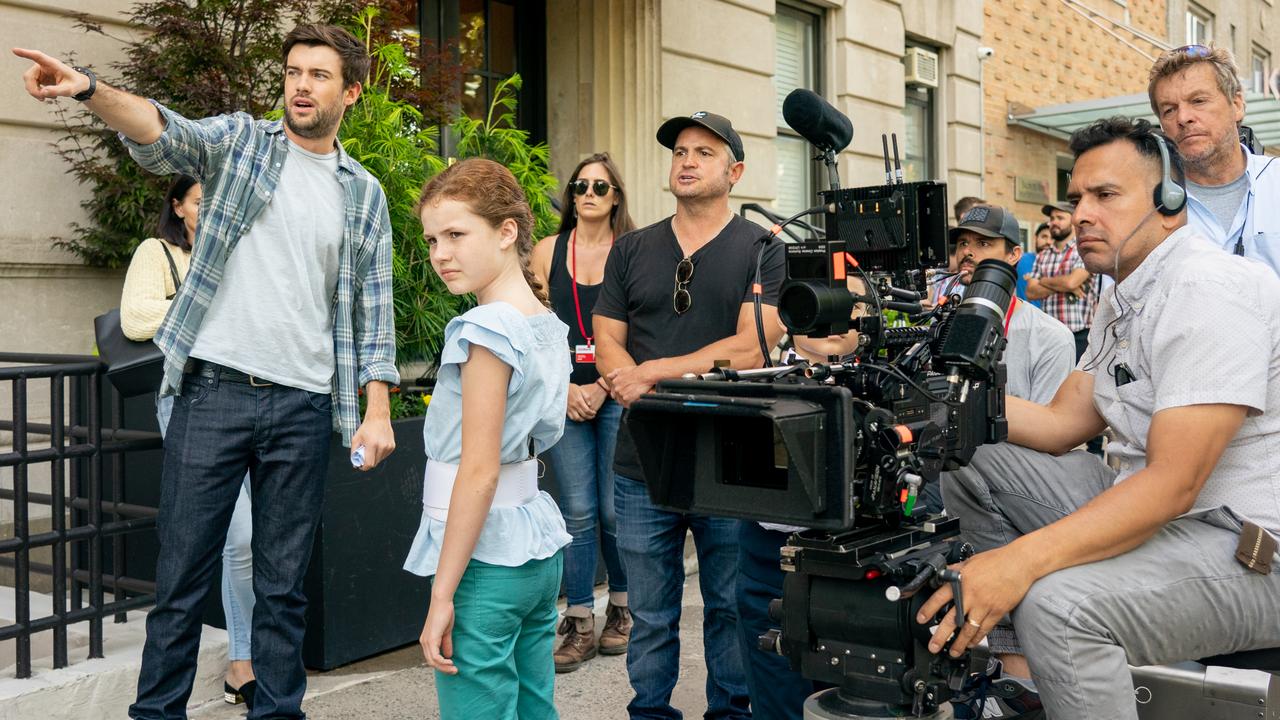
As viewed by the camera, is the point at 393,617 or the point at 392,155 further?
the point at 392,155

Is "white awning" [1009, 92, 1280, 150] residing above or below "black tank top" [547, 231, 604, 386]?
above

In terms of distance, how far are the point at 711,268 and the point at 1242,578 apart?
194 centimetres

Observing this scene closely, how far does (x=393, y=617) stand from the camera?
4.78m

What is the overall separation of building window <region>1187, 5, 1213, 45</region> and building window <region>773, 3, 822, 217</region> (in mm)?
12798

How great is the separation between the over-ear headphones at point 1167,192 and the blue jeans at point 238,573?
310 cm

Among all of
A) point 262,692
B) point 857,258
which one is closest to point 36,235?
point 262,692

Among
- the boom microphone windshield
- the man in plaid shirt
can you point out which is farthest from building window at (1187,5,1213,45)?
the man in plaid shirt

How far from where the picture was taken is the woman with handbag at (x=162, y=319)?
13.5ft

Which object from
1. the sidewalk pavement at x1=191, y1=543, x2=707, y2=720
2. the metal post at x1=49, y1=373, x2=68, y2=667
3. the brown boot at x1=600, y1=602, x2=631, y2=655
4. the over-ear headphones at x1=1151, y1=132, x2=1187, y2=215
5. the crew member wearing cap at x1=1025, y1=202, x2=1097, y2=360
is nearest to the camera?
the over-ear headphones at x1=1151, y1=132, x2=1187, y2=215

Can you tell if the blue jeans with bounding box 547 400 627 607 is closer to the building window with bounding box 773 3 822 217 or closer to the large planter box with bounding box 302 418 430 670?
the large planter box with bounding box 302 418 430 670

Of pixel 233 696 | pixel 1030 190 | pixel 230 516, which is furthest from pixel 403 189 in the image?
pixel 1030 190

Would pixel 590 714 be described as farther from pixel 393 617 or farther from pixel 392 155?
pixel 392 155

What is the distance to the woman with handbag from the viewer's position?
411 centimetres

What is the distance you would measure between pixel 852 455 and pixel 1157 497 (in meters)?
0.86
